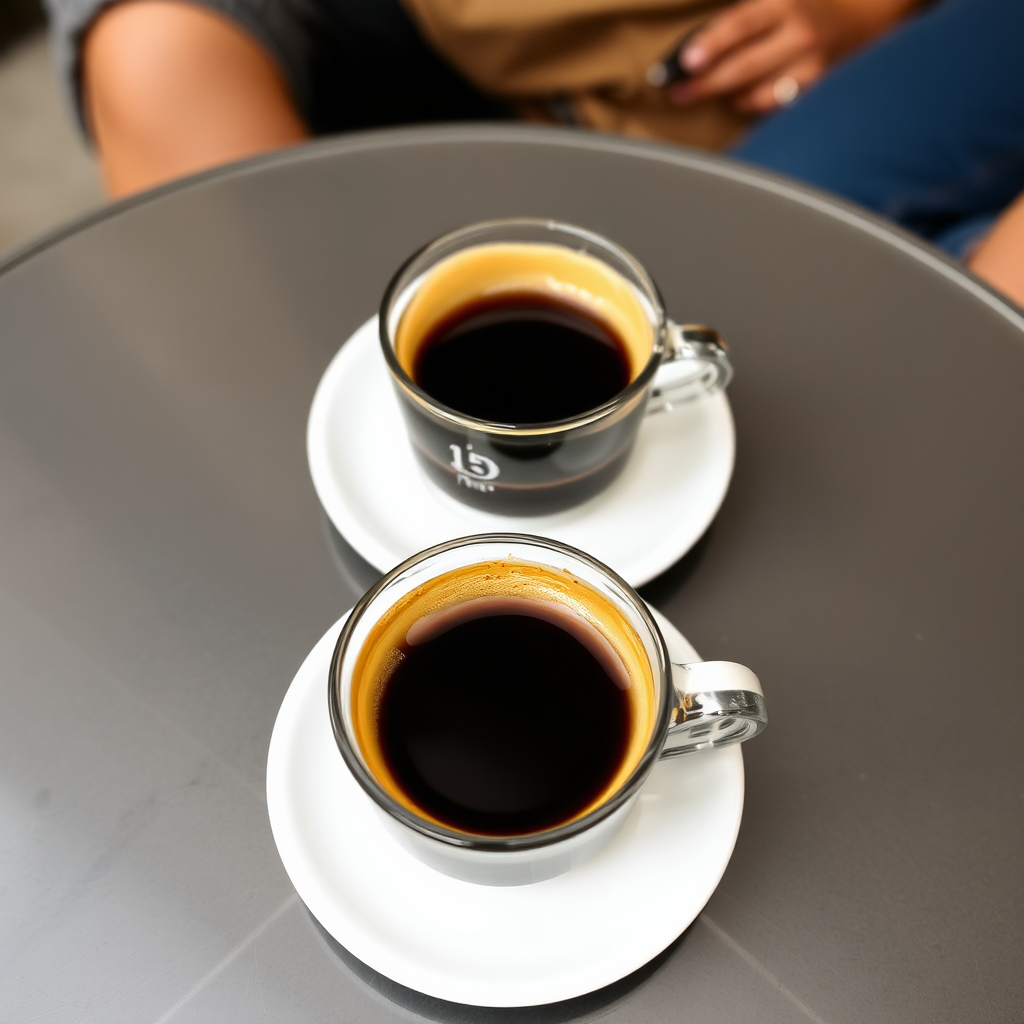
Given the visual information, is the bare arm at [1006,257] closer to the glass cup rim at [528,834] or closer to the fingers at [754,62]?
the fingers at [754,62]

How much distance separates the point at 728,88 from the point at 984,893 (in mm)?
956

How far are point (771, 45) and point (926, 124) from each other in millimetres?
213

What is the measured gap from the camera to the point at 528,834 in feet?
1.58

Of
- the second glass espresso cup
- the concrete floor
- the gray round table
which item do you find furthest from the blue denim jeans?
the concrete floor

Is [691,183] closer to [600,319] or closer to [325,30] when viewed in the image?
[600,319]

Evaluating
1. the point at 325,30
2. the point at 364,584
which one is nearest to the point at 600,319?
the point at 364,584

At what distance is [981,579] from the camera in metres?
0.69

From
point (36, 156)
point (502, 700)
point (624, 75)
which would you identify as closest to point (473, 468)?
point (502, 700)

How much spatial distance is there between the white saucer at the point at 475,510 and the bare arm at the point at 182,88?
469mm

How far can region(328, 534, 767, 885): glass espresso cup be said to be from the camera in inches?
18.8

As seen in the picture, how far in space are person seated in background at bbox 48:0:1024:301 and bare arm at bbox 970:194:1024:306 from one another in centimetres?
13

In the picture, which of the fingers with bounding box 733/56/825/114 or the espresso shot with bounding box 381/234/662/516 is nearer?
the espresso shot with bounding box 381/234/662/516

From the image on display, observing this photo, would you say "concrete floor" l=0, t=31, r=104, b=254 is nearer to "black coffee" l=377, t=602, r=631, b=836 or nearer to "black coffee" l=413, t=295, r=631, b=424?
"black coffee" l=413, t=295, r=631, b=424

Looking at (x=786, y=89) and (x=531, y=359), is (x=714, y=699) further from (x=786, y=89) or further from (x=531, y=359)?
(x=786, y=89)
